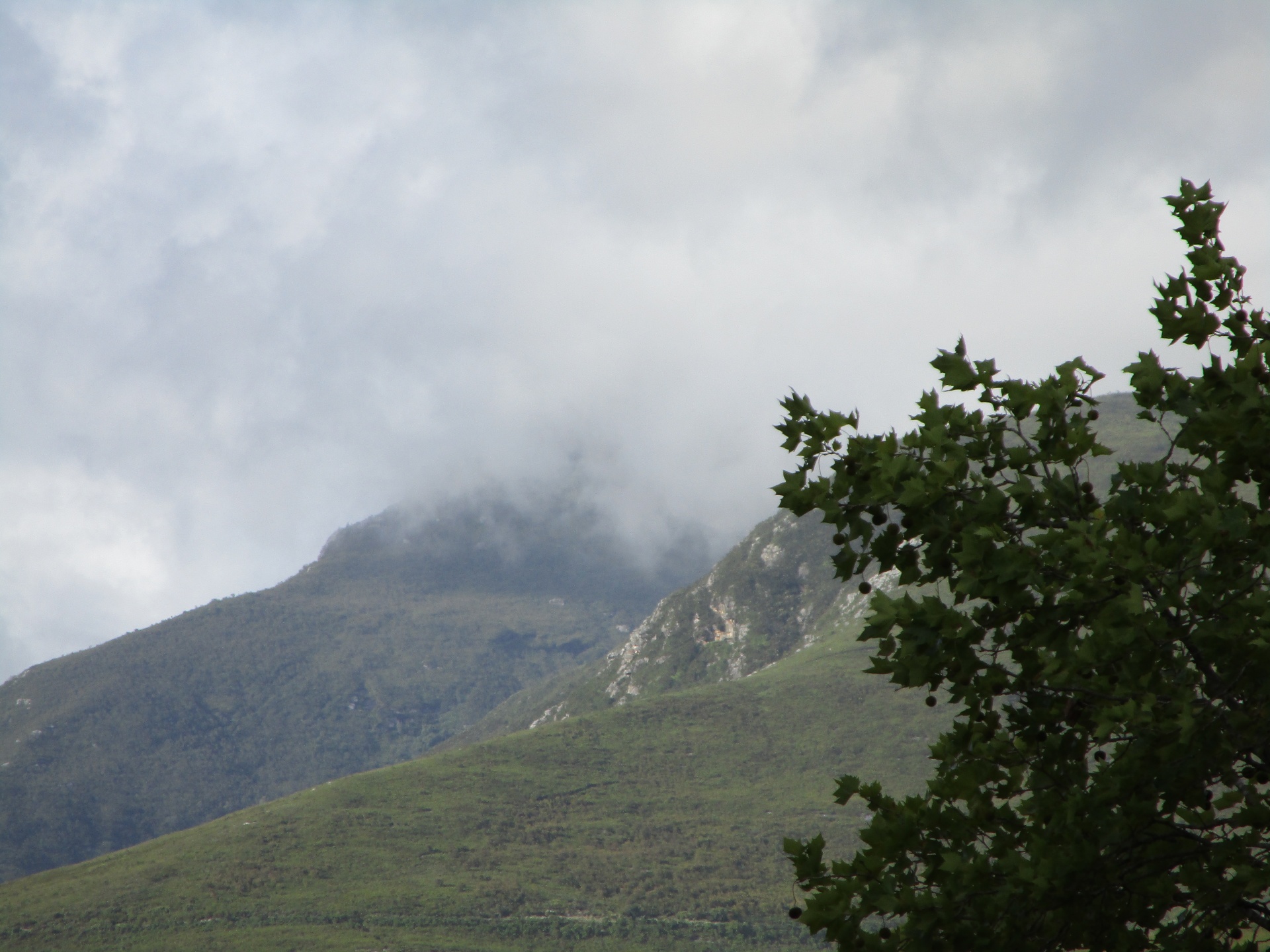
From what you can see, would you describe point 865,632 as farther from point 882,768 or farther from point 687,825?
point 687,825

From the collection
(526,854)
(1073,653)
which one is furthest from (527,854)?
(1073,653)

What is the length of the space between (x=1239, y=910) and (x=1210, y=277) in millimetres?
4744

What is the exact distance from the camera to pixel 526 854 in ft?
532

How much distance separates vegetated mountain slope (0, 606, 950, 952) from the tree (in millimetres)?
127240

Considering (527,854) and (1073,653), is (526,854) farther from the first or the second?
(1073,653)

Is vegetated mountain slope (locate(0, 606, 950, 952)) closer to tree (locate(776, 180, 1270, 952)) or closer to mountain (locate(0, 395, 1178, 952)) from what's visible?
mountain (locate(0, 395, 1178, 952))

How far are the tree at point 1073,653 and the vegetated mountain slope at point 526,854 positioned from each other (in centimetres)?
12724

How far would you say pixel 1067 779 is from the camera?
873cm

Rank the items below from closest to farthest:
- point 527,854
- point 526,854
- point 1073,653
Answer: point 1073,653 → point 526,854 → point 527,854

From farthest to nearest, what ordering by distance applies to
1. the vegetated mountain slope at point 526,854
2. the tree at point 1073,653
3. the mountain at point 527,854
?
1. the mountain at point 527,854
2. the vegetated mountain slope at point 526,854
3. the tree at point 1073,653

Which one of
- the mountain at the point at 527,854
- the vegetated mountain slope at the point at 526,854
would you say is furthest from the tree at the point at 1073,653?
the mountain at the point at 527,854

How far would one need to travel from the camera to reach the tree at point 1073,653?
803cm

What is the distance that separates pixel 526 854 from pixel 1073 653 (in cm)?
16326

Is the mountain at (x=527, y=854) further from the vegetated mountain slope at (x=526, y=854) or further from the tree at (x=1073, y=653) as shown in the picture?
the tree at (x=1073, y=653)
